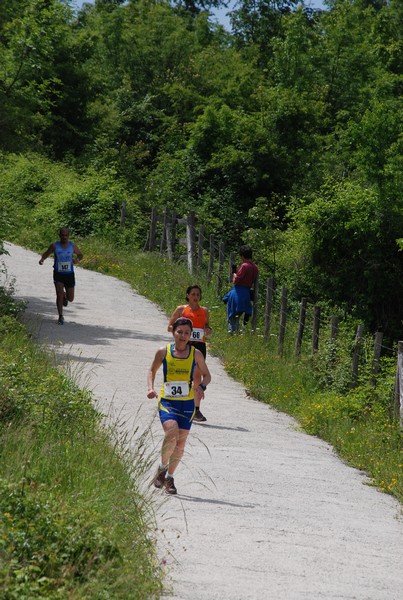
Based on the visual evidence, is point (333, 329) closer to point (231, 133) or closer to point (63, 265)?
point (63, 265)

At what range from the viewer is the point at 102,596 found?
5508 millimetres

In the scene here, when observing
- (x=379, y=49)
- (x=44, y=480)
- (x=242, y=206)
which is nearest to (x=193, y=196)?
(x=242, y=206)

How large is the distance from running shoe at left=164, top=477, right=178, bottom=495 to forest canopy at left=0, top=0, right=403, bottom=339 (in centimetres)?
1168

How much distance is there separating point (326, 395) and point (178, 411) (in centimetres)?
660

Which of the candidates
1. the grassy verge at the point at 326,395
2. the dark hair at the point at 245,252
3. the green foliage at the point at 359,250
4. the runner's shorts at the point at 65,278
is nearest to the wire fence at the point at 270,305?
the grassy verge at the point at 326,395

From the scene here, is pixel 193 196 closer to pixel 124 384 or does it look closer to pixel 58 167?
pixel 58 167

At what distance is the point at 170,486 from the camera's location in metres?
9.06

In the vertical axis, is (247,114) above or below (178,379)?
above

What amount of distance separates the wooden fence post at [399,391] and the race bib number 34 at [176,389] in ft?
15.3

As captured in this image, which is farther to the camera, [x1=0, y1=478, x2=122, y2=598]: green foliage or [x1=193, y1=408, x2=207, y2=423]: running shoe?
[x1=193, y1=408, x2=207, y2=423]: running shoe

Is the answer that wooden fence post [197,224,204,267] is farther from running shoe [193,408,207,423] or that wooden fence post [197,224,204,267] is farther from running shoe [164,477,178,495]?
running shoe [164,477,178,495]

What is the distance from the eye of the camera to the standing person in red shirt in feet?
64.8

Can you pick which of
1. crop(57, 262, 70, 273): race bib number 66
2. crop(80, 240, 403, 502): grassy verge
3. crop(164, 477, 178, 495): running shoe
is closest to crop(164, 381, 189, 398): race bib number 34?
crop(164, 477, 178, 495): running shoe

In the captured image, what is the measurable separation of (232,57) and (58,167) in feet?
38.6
